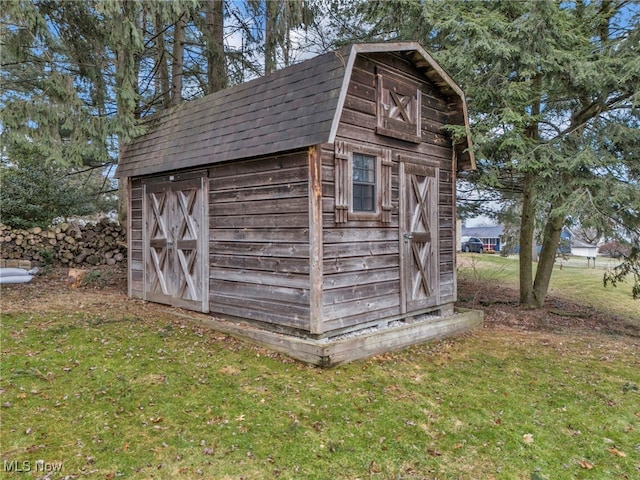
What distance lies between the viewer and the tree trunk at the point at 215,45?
10523mm

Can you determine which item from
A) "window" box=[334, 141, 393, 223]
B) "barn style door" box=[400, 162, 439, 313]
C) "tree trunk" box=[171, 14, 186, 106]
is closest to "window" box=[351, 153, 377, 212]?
"window" box=[334, 141, 393, 223]

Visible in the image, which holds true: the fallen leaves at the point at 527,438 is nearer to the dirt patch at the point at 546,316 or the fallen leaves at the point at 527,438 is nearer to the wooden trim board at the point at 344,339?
the wooden trim board at the point at 344,339

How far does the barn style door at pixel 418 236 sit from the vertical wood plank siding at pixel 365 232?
→ 169 mm

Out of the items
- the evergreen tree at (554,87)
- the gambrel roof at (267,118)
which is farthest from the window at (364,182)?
the evergreen tree at (554,87)

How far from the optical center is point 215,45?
10.5m

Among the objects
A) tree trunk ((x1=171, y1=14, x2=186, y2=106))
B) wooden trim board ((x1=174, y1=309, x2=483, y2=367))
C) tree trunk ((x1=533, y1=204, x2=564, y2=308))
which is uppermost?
tree trunk ((x1=171, y1=14, x2=186, y2=106))

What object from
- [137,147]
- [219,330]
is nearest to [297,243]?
[219,330]

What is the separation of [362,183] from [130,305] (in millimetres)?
4904

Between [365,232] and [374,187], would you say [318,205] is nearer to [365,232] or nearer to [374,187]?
[365,232]

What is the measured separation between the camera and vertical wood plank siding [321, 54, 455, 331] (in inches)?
209

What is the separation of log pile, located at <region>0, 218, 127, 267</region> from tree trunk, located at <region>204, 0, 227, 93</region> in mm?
4826

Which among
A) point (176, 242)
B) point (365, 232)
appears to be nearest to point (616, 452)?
point (365, 232)

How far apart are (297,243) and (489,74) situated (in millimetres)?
4852

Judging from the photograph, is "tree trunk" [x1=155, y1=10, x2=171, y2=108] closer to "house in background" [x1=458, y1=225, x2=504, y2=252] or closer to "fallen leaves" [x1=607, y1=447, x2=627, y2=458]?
"fallen leaves" [x1=607, y1=447, x2=627, y2=458]
